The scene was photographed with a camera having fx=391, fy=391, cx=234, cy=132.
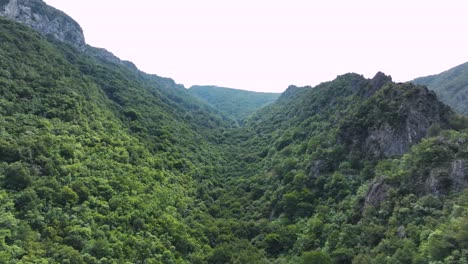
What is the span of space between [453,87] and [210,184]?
377 feet

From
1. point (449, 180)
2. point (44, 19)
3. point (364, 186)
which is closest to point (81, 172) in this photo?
point (364, 186)

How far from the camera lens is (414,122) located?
55.9m

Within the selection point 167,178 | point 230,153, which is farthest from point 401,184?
point 230,153

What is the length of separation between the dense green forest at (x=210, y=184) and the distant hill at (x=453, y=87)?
60.8 meters

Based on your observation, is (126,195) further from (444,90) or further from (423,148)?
(444,90)

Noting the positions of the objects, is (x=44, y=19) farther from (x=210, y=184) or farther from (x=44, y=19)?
(x=210, y=184)

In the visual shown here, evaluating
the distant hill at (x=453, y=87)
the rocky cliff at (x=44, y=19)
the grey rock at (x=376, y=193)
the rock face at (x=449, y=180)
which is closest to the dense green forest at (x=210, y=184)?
the rock face at (x=449, y=180)

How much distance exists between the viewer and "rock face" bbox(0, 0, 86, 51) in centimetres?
12361

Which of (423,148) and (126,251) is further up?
(423,148)

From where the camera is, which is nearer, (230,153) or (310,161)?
(310,161)

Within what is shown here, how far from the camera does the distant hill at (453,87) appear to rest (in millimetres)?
130375

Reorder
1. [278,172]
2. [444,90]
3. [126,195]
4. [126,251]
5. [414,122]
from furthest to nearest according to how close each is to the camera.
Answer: [444,90], [278,172], [414,122], [126,195], [126,251]

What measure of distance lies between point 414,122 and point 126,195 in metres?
41.2

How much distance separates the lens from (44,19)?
14325cm
